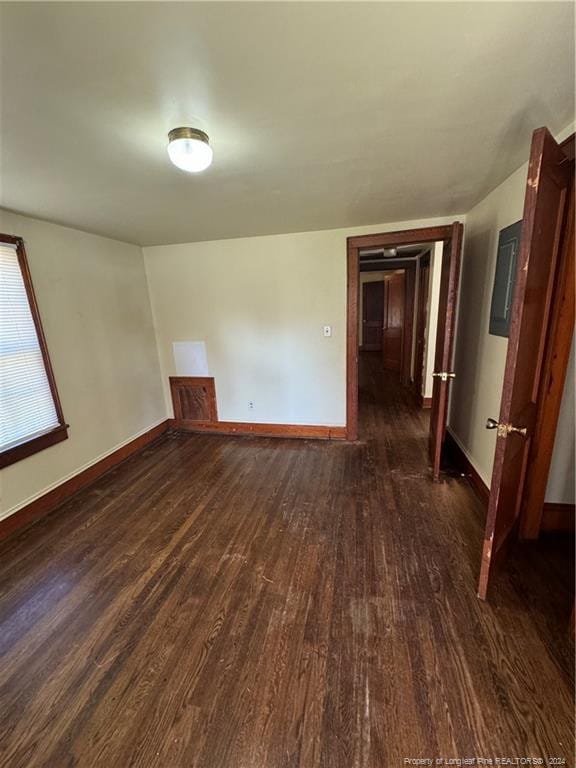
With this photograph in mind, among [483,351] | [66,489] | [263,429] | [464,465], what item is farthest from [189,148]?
[464,465]

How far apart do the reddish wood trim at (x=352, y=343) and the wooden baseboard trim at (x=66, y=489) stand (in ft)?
7.86

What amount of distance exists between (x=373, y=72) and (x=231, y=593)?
2.40 m

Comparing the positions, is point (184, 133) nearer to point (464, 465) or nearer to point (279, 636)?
point (279, 636)

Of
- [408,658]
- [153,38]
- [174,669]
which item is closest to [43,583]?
[174,669]

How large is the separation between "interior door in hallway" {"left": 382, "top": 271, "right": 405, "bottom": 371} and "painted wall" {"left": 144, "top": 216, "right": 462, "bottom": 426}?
332 cm

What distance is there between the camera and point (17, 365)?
2322 mm

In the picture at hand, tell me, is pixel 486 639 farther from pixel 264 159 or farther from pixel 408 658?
pixel 264 159

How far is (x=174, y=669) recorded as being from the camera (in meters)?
1.35

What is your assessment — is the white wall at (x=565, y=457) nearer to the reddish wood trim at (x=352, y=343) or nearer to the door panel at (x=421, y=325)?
the reddish wood trim at (x=352, y=343)

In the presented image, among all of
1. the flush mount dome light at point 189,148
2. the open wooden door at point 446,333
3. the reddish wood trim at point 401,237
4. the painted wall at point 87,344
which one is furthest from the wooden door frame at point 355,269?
the painted wall at point 87,344

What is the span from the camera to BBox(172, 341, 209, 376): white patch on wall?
3758mm

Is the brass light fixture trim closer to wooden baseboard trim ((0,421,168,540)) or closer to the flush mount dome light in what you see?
the flush mount dome light

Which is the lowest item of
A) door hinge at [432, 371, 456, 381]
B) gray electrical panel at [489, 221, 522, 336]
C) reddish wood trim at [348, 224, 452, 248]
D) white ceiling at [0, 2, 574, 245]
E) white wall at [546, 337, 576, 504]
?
white wall at [546, 337, 576, 504]

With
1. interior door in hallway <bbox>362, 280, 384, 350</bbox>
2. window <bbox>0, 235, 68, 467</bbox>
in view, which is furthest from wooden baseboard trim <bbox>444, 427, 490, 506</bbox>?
interior door in hallway <bbox>362, 280, 384, 350</bbox>
